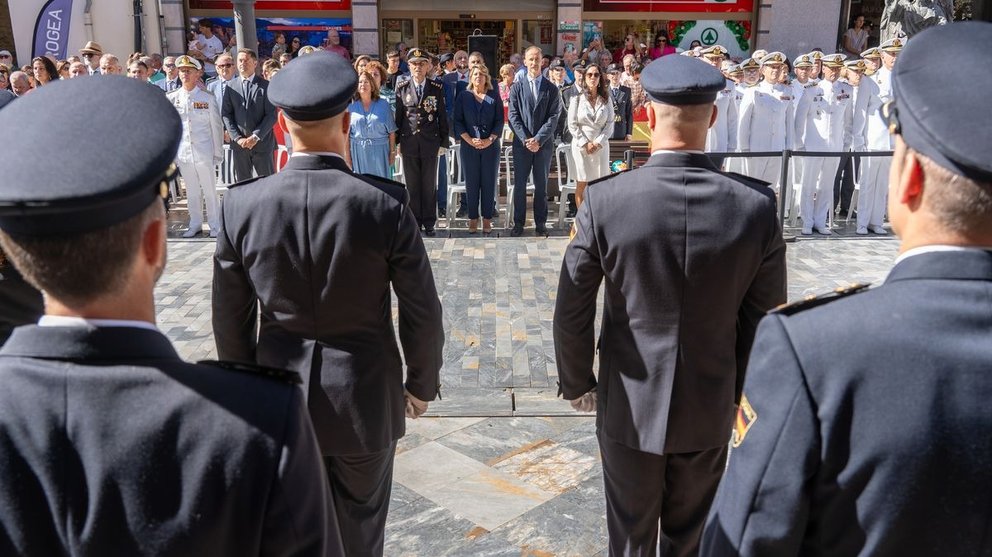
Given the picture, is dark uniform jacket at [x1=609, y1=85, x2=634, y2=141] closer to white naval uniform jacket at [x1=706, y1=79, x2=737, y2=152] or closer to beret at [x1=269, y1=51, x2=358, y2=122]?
white naval uniform jacket at [x1=706, y1=79, x2=737, y2=152]

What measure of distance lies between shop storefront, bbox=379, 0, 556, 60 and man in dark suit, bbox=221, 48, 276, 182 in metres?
8.94

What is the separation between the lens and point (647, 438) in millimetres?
2715

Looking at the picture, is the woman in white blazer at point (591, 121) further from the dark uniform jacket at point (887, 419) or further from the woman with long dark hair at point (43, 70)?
the dark uniform jacket at point (887, 419)

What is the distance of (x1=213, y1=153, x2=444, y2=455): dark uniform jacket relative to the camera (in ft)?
8.79

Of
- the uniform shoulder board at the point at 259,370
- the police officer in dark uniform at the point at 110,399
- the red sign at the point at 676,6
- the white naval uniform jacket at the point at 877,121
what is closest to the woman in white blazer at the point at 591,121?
the white naval uniform jacket at the point at 877,121

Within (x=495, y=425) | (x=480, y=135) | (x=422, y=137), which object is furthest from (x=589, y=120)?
(x=495, y=425)

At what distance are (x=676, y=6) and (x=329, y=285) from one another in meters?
17.0

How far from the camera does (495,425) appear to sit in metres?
4.66

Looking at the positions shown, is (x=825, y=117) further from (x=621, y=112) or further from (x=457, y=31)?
(x=457, y=31)

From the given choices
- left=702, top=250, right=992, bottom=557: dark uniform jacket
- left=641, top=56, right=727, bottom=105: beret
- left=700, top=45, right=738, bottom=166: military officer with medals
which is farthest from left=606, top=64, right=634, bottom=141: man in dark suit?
left=702, top=250, right=992, bottom=557: dark uniform jacket

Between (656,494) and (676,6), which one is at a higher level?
(676,6)

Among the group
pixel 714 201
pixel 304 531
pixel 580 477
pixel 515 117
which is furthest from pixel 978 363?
pixel 515 117

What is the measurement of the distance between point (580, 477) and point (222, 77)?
7125 mm

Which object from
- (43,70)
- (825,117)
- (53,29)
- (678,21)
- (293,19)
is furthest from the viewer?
(678,21)
